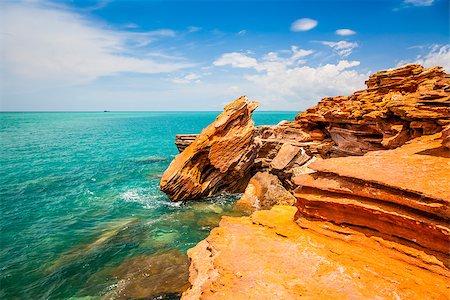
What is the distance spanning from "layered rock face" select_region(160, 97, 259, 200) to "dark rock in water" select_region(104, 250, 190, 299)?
29.9 feet

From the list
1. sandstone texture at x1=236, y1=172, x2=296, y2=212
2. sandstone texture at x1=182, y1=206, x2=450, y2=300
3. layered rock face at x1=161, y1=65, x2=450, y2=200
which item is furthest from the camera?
layered rock face at x1=161, y1=65, x2=450, y2=200

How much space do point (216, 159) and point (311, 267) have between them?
64.4 ft

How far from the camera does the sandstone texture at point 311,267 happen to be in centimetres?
655

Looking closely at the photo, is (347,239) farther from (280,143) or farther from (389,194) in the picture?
(280,143)

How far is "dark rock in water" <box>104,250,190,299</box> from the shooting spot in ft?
43.6

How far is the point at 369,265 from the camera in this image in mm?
7352

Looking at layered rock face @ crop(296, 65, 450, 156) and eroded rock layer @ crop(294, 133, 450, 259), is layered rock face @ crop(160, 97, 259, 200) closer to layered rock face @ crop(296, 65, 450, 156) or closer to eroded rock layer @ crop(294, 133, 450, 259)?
layered rock face @ crop(296, 65, 450, 156)

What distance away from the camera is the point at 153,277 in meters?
14.7

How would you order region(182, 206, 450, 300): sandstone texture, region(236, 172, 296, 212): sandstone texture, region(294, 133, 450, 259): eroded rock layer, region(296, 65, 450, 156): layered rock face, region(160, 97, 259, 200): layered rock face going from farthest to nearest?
region(160, 97, 259, 200): layered rock face → region(236, 172, 296, 212): sandstone texture → region(296, 65, 450, 156): layered rock face → region(294, 133, 450, 259): eroded rock layer → region(182, 206, 450, 300): sandstone texture

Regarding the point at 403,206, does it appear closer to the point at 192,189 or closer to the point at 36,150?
the point at 192,189

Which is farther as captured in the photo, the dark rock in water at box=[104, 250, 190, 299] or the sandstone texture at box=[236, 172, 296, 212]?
the sandstone texture at box=[236, 172, 296, 212]

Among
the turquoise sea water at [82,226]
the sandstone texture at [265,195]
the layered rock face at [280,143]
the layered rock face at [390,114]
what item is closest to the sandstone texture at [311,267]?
the turquoise sea water at [82,226]

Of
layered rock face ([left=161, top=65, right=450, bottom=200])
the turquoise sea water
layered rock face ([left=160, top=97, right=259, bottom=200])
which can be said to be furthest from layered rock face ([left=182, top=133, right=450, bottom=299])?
layered rock face ([left=160, top=97, right=259, bottom=200])

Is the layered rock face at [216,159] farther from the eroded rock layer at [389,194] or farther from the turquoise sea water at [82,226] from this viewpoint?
the eroded rock layer at [389,194]
